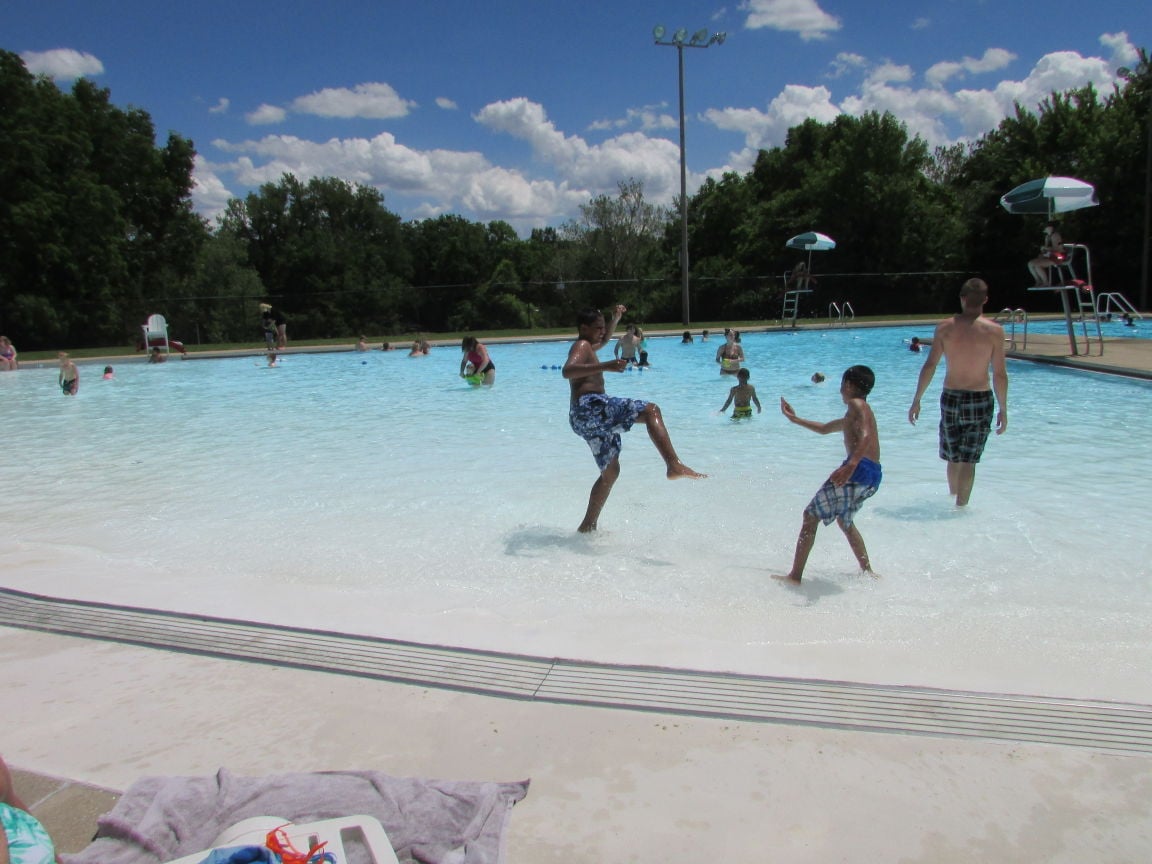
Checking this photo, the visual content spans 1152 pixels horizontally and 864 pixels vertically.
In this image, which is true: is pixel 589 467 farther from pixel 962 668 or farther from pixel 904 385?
pixel 904 385

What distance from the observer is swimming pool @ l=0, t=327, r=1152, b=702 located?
3.69 meters

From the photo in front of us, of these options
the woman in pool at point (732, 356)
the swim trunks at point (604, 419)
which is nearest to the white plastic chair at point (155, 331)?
the woman in pool at point (732, 356)

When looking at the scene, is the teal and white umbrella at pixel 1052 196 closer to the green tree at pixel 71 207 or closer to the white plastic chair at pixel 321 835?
the white plastic chair at pixel 321 835

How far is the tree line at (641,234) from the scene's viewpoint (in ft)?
101

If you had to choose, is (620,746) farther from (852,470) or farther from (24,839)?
(852,470)

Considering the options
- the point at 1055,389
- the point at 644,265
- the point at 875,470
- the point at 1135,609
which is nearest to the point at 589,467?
the point at 875,470

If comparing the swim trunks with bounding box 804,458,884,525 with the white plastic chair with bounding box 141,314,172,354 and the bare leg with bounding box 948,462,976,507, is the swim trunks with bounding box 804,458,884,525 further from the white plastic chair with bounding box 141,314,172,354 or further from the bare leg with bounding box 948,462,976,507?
the white plastic chair with bounding box 141,314,172,354

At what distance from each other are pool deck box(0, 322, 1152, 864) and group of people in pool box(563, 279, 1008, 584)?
153 cm

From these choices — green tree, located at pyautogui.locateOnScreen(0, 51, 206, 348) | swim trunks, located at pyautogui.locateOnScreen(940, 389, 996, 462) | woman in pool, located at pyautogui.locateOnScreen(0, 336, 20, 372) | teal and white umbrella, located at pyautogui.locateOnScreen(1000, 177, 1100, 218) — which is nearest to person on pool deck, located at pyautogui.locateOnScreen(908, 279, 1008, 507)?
swim trunks, located at pyautogui.locateOnScreen(940, 389, 996, 462)

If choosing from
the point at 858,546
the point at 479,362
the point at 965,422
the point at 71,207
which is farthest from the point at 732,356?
the point at 71,207

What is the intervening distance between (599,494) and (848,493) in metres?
1.83

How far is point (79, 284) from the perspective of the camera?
32.3 m

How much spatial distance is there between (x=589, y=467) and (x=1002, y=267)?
107ft

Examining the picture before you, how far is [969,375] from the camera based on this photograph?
587 centimetres
